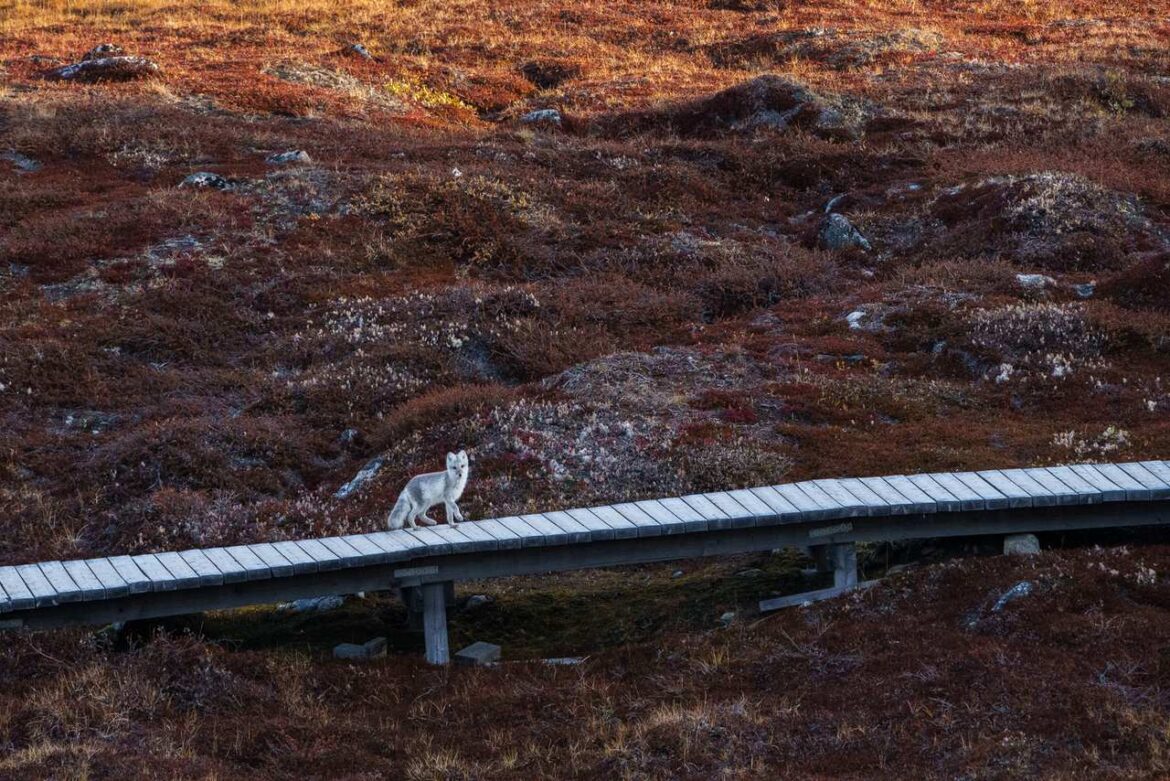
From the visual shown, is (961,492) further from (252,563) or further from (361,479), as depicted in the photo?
(361,479)

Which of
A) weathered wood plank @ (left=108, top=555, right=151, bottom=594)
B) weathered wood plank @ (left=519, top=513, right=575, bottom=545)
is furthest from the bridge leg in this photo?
weathered wood plank @ (left=108, top=555, right=151, bottom=594)

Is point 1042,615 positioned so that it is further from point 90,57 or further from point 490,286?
point 90,57

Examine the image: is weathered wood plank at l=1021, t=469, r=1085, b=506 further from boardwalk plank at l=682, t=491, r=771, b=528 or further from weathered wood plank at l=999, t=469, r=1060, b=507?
boardwalk plank at l=682, t=491, r=771, b=528

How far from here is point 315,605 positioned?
1703cm

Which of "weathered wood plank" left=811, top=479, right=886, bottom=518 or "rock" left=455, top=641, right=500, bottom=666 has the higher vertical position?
"weathered wood plank" left=811, top=479, right=886, bottom=518

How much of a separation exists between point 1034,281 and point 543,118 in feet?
77.7

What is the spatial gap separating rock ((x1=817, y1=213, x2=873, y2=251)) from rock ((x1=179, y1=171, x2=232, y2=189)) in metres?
16.3

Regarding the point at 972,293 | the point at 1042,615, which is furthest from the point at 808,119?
the point at 1042,615

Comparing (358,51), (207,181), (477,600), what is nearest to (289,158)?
(207,181)

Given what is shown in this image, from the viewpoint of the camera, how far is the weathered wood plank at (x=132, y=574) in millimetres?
13883

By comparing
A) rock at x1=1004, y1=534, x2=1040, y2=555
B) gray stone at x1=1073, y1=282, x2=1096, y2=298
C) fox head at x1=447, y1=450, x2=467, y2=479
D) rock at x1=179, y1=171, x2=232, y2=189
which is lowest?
gray stone at x1=1073, y1=282, x2=1096, y2=298

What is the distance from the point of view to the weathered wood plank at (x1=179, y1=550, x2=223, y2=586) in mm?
14070

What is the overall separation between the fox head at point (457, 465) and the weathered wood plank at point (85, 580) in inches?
161

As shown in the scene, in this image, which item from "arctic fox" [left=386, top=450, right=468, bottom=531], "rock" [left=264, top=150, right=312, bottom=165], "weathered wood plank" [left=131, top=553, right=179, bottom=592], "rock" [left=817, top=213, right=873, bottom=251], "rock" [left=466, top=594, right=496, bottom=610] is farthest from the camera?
"rock" [left=264, top=150, right=312, bottom=165]
